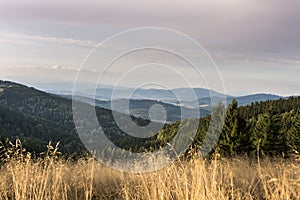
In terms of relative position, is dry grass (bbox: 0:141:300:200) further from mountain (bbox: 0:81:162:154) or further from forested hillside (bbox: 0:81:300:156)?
mountain (bbox: 0:81:162:154)

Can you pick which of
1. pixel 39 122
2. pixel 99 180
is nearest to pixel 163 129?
pixel 99 180

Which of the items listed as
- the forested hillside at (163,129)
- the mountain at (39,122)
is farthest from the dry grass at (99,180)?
the mountain at (39,122)

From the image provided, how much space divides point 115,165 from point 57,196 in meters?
2.34

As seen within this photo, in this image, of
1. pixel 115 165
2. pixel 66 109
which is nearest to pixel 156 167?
pixel 115 165

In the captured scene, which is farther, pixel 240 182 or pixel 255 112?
pixel 255 112

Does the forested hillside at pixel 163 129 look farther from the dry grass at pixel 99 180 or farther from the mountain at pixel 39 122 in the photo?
the dry grass at pixel 99 180

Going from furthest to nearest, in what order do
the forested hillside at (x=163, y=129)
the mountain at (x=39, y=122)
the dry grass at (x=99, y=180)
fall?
the mountain at (x=39, y=122), the forested hillside at (x=163, y=129), the dry grass at (x=99, y=180)

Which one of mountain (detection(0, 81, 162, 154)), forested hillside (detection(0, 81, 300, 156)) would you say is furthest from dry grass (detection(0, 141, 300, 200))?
mountain (detection(0, 81, 162, 154))

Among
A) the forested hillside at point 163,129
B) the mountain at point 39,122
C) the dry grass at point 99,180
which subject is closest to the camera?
the dry grass at point 99,180

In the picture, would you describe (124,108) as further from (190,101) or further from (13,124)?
(13,124)

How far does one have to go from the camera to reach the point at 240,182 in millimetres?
5281

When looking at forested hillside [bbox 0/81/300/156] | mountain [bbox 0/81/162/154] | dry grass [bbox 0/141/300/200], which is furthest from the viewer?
mountain [bbox 0/81/162/154]

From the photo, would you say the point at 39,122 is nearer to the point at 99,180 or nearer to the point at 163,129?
the point at 163,129

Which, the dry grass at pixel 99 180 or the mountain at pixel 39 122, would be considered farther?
the mountain at pixel 39 122
